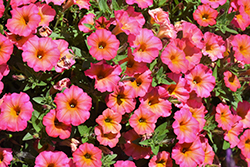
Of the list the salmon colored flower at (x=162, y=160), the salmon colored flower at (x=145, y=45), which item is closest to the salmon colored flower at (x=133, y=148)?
the salmon colored flower at (x=162, y=160)

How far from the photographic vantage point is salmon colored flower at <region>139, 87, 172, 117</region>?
203 centimetres

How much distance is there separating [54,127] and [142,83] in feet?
2.24

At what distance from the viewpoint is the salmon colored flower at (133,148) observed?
2080mm

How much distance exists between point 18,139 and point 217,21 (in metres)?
1.96

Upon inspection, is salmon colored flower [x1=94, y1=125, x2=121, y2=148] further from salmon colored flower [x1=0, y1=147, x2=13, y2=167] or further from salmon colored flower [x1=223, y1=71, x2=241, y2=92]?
salmon colored flower [x1=223, y1=71, x2=241, y2=92]

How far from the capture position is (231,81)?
93.1 inches

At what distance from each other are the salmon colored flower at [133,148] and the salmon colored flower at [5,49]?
998mm

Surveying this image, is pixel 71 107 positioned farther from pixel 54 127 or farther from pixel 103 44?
pixel 103 44

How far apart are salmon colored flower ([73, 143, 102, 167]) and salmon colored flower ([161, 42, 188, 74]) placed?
0.79m

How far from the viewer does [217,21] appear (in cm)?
244

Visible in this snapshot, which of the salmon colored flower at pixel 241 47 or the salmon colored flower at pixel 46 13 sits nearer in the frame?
the salmon colored flower at pixel 46 13

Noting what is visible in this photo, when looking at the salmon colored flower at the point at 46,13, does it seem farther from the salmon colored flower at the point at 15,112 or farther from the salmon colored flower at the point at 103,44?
the salmon colored flower at the point at 15,112

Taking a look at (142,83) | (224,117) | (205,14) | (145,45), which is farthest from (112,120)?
(205,14)

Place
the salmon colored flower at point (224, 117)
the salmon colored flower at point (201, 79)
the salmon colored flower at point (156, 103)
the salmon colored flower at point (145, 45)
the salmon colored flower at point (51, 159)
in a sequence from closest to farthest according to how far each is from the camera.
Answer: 1. the salmon colored flower at point (51, 159)
2. the salmon colored flower at point (145, 45)
3. the salmon colored flower at point (156, 103)
4. the salmon colored flower at point (201, 79)
5. the salmon colored flower at point (224, 117)
